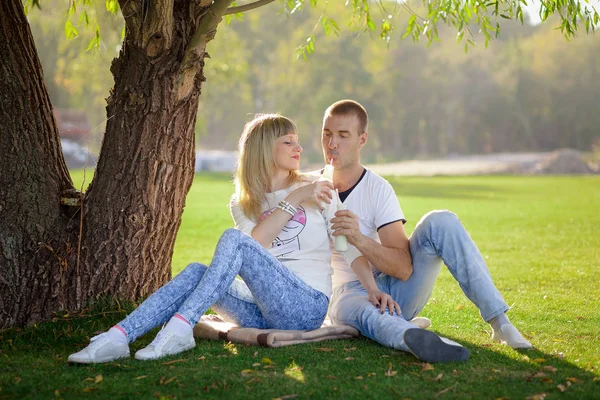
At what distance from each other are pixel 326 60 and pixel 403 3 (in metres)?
51.1

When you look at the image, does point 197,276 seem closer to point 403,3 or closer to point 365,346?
point 365,346

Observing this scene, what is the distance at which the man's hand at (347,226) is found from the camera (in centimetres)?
461

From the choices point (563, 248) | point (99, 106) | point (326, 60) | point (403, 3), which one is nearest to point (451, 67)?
point (326, 60)

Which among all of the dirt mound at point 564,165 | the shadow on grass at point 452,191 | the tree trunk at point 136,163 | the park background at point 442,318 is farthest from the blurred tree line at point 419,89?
the tree trunk at point 136,163

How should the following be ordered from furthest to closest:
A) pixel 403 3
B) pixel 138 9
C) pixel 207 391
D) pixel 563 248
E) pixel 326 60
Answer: pixel 326 60 → pixel 563 248 → pixel 403 3 → pixel 138 9 → pixel 207 391

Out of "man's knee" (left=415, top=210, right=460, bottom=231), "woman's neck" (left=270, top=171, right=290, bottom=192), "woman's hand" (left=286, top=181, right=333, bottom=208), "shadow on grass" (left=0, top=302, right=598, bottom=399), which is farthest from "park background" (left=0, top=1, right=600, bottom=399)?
"woman's neck" (left=270, top=171, right=290, bottom=192)

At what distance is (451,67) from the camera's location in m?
58.4

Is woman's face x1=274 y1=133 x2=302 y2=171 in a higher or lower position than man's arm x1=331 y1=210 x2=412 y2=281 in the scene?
higher

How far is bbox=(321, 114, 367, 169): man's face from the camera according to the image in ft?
16.8

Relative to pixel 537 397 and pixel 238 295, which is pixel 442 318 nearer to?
pixel 238 295

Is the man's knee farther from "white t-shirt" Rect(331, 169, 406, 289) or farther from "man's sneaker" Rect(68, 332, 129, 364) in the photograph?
"man's sneaker" Rect(68, 332, 129, 364)

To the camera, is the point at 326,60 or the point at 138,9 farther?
the point at 326,60

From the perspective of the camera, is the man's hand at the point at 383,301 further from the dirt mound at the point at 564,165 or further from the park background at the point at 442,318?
the dirt mound at the point at 564,165

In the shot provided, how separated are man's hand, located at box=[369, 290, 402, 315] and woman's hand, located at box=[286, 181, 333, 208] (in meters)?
0.62
